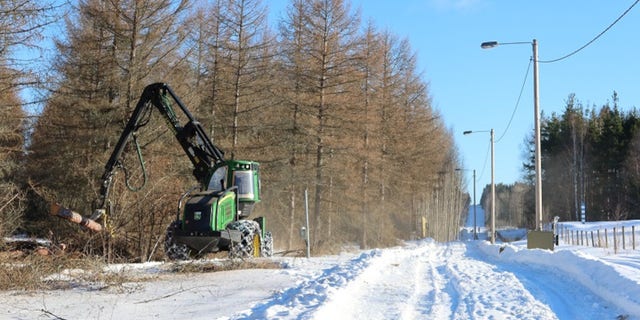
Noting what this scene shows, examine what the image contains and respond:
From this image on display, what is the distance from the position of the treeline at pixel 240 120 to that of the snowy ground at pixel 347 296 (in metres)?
3.95

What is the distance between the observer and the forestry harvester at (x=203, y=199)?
15.6 metres

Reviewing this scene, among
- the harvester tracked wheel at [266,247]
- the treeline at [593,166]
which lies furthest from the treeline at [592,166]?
the harvester tracked wheel at [266,247]

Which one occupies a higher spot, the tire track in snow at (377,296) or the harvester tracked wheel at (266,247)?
the harvester tracked wheel at (266,247)

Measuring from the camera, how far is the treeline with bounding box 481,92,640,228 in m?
59.6

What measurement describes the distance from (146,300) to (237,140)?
71.2 feet

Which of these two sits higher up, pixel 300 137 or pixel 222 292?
pixel 300 137

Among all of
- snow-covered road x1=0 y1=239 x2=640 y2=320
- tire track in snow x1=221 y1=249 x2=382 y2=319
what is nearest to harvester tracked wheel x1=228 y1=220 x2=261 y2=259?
snow-covered road x1=0 y1=239 x2=640 y2=320

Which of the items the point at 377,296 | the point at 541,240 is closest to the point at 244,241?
the point at 377,296

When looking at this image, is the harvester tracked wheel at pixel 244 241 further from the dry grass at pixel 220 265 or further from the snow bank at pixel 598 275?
the snow bank at pixel 598 275

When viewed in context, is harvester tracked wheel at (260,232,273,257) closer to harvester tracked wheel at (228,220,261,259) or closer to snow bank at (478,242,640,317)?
harvester tracked wheel at (228,220,261,259)

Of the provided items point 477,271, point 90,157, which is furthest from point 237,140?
point 477,271

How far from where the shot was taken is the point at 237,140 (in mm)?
30844

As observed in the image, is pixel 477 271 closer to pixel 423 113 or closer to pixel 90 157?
pixel 90 157

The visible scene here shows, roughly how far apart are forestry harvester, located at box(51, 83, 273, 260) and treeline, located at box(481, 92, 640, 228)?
1884 inches
